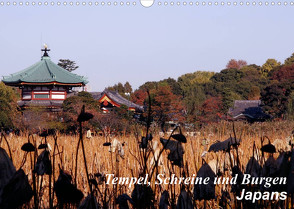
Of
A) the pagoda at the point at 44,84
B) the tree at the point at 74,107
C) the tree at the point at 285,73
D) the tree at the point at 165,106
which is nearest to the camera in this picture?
the tree at the point at 74,107

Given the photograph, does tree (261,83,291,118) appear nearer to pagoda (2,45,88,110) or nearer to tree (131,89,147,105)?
tree (131,89,147,105)

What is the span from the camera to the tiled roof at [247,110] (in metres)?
28.0

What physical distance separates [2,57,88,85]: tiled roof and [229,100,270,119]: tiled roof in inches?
416

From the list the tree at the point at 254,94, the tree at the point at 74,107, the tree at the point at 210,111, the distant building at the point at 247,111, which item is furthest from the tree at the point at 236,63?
the tree at the point at 74,107

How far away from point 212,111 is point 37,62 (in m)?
11.6

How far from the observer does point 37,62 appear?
27188 millimetres

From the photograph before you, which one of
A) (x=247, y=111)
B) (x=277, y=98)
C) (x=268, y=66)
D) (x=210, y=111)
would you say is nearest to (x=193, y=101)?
(x=210, y=111)

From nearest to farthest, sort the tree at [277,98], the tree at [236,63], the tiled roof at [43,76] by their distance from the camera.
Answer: the tree at [277,98], the tiled roof at [43,76], the tree at [236,63]

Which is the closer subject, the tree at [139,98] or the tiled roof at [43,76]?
the tiled roof at [43,76]

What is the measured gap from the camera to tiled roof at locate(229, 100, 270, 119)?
28.0m

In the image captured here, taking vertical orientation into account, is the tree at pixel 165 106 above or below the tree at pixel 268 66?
below

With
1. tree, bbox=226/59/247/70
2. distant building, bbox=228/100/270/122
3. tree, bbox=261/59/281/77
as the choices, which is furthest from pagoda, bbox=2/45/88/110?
tree, bbox=226/59/247/70

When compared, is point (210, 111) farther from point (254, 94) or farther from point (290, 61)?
point (290, 61)

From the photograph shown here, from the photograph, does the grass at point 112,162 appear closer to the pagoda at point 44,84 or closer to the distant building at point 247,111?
the pagoda at point 44,84
